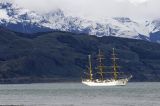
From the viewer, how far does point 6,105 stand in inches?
6727

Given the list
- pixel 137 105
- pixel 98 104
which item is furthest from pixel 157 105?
pixel 98 104

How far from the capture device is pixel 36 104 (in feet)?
578

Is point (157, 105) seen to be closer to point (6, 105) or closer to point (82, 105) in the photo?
point (82, 105)

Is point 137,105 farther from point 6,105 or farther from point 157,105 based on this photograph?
point 6,105

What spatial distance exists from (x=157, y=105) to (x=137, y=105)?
209 inches

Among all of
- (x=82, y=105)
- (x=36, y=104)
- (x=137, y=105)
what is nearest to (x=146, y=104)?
(x=137, y=105)

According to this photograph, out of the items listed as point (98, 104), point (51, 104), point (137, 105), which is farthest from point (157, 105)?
point (51, 104)

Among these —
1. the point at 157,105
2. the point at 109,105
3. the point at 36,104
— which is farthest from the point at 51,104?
the point at 157,105

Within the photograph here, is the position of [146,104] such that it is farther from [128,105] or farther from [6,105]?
[6,105]

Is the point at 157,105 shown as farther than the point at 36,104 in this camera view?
No

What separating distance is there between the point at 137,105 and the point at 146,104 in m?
4.08

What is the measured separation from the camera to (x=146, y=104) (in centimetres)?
17038

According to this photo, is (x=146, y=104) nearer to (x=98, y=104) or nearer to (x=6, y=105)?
(x=98, y=104)

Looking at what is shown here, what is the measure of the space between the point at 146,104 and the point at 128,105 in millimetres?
5548
